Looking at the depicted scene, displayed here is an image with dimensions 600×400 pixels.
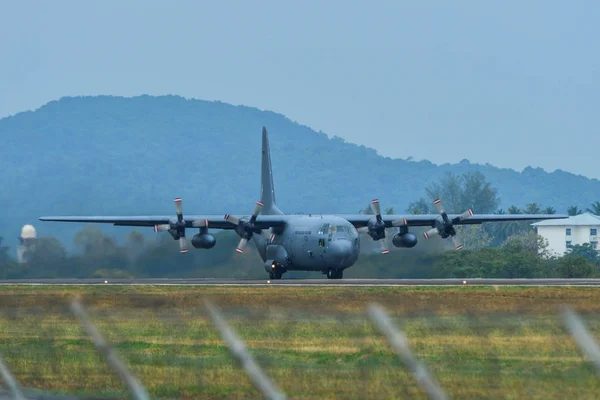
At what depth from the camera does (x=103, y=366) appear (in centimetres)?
2086

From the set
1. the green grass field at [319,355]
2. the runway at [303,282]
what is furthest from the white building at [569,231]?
the green grass field at [319,355]

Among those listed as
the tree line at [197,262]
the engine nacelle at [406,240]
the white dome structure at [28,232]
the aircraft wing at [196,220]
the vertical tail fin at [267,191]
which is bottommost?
the tree line at [197,262]

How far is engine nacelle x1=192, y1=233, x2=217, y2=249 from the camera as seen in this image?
206 ft

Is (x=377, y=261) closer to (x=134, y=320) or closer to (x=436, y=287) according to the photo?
(x=436, y=287)

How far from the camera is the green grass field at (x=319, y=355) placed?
45.2ft

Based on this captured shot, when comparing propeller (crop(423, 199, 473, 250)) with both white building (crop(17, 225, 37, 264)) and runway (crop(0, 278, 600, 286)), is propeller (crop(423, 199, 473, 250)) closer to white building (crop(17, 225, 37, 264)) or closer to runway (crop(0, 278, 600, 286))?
runway (crop(0, 278, 600, 286))

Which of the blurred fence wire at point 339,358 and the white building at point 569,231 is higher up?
the blurred fence wire at point 339,358

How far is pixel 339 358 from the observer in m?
15.7

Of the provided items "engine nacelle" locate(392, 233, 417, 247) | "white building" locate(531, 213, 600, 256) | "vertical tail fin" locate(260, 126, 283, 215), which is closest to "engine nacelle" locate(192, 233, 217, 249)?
"engine nacelle" locate(392, 233, 417, 247)

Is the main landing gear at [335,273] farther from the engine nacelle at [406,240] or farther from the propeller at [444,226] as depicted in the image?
the propeller at [444,226]

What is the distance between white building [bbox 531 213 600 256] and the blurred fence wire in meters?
131

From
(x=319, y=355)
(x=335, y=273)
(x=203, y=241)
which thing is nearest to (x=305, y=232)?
(x=335, y=273)

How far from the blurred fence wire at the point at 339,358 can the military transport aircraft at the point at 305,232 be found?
40.2 meters

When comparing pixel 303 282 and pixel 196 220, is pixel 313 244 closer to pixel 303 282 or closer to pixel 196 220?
pixel 303 282
